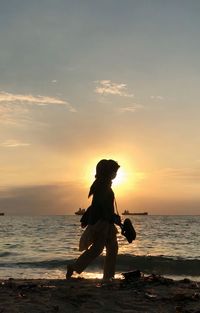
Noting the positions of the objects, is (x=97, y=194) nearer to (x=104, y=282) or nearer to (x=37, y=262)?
(x=104, y=282)

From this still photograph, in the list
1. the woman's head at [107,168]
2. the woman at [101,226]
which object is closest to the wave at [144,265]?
the woman at [101,226]

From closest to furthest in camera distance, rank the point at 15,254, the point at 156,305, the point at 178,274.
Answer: the point at 156,305 < the point at 178,274 < the point at 15,254

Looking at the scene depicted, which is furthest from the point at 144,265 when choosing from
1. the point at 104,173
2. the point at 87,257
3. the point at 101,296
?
the point at 101,296

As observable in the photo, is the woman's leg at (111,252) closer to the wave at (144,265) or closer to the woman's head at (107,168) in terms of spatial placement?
the woman's head at (107,168)

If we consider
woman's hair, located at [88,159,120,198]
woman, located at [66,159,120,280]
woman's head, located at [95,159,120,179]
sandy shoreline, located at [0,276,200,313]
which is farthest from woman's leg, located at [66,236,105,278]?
woman's head, located at [95,159,120,179]

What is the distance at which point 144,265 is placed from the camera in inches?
631

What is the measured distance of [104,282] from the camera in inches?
314

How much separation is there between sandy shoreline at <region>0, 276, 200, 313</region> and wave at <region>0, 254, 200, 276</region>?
6.46m

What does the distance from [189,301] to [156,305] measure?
59 cm

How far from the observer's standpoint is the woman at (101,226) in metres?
8.39

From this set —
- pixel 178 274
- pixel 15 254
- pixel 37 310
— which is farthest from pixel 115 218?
pixel 15 254

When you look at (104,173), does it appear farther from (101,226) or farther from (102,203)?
(101,226)

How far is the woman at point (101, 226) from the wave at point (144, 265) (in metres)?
5.73

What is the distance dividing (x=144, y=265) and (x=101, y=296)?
979 cm
